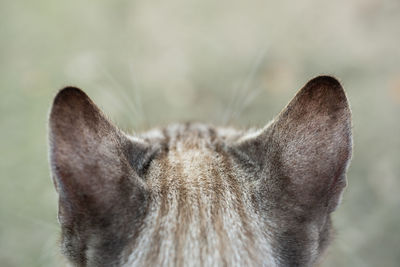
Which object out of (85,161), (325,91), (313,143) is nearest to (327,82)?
(325,91)

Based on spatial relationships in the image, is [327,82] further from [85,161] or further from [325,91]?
[85,161]

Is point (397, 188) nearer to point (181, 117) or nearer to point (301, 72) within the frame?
point (301, 72)

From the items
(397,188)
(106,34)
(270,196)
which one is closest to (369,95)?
(397,188)

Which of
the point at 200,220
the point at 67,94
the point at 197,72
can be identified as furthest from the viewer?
the point at 197,72

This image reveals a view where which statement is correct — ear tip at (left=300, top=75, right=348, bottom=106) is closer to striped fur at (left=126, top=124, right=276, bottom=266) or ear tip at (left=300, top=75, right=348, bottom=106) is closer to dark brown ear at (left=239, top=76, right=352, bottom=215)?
dark brown ear at (left=239, top=76, right=352, bottom=215)

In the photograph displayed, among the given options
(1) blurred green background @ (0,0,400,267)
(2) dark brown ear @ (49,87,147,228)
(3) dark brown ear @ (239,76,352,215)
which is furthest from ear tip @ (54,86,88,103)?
(1) blurred green background @ (0,0,400,267)
